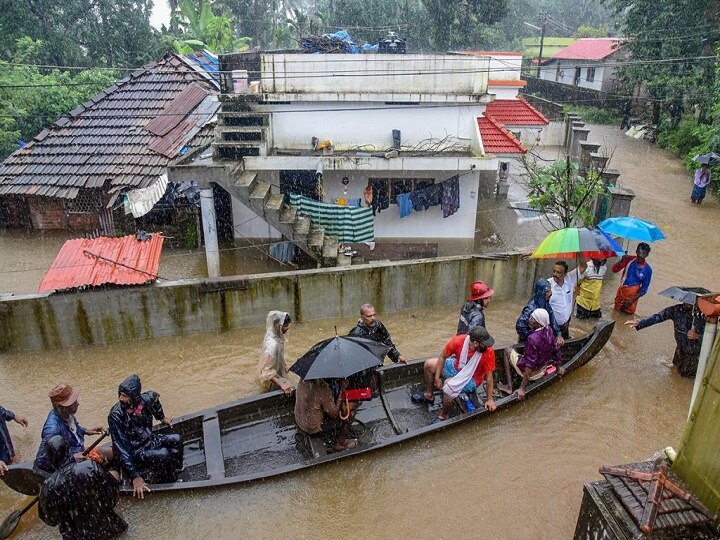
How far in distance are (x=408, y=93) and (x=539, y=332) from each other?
8372 millimetres

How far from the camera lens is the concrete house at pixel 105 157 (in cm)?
1463

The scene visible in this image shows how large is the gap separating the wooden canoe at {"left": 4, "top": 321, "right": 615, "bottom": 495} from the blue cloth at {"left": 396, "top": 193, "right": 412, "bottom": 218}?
6.90 metres

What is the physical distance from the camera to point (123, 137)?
15711 mm

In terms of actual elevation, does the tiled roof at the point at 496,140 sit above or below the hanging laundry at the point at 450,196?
above

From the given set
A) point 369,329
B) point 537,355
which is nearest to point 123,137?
point 369,329

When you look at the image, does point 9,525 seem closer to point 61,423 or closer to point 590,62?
point 61,423

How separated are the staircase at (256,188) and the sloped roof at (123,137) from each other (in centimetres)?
134

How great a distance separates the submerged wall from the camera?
955cm

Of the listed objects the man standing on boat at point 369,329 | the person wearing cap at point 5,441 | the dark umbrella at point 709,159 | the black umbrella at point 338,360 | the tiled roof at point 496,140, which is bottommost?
the person wearing cap at point 5,441

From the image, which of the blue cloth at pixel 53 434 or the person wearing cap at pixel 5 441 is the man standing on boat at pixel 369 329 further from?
the person wearing cap at pixel 5 441

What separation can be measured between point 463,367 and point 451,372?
41 cm

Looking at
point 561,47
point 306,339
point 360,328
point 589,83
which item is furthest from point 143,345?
point 561,47

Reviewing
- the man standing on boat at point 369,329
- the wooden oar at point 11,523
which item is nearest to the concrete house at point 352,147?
the man standing on boat at point 369,329

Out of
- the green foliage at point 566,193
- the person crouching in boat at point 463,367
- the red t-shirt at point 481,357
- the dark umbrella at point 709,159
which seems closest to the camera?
the person crouching in boat at point 463,367
